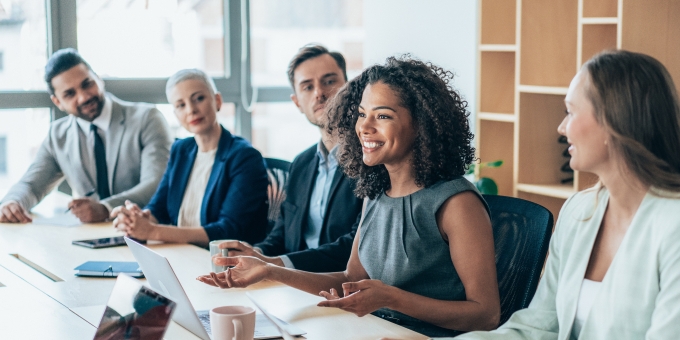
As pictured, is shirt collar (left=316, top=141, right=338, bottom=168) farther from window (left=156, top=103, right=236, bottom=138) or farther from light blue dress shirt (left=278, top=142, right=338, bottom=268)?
window (left=156, top=103, right=236, bottom=138)

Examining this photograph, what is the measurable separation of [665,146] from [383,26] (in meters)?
3.49

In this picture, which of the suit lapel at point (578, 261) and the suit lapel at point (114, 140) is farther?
the suit lapel at point (114, 140)

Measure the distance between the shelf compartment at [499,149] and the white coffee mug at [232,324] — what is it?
2767mm

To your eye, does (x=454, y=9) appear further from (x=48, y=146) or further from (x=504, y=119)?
(x=48, y=146)

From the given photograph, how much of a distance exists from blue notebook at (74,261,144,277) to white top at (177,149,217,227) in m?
0.77

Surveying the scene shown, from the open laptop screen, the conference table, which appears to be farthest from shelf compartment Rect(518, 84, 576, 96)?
the open laptop screen

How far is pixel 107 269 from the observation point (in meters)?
2.09

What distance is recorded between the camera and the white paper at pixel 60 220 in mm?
2912

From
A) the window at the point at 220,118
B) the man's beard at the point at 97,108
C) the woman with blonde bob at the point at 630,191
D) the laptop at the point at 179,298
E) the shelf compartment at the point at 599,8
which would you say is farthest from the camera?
the window at the point at 220,118

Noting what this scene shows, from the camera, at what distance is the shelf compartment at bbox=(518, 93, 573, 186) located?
3693 mm

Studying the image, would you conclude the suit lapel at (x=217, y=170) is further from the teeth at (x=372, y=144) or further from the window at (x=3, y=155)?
the window at (x=3, y=155)

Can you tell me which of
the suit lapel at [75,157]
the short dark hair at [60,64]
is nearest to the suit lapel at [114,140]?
the suit lapel at [75,157]

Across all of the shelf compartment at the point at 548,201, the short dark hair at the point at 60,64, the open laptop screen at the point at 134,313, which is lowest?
the shelf compartment at the point at 548,201

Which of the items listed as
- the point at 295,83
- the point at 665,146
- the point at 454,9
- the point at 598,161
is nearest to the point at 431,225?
the point at 598,161
